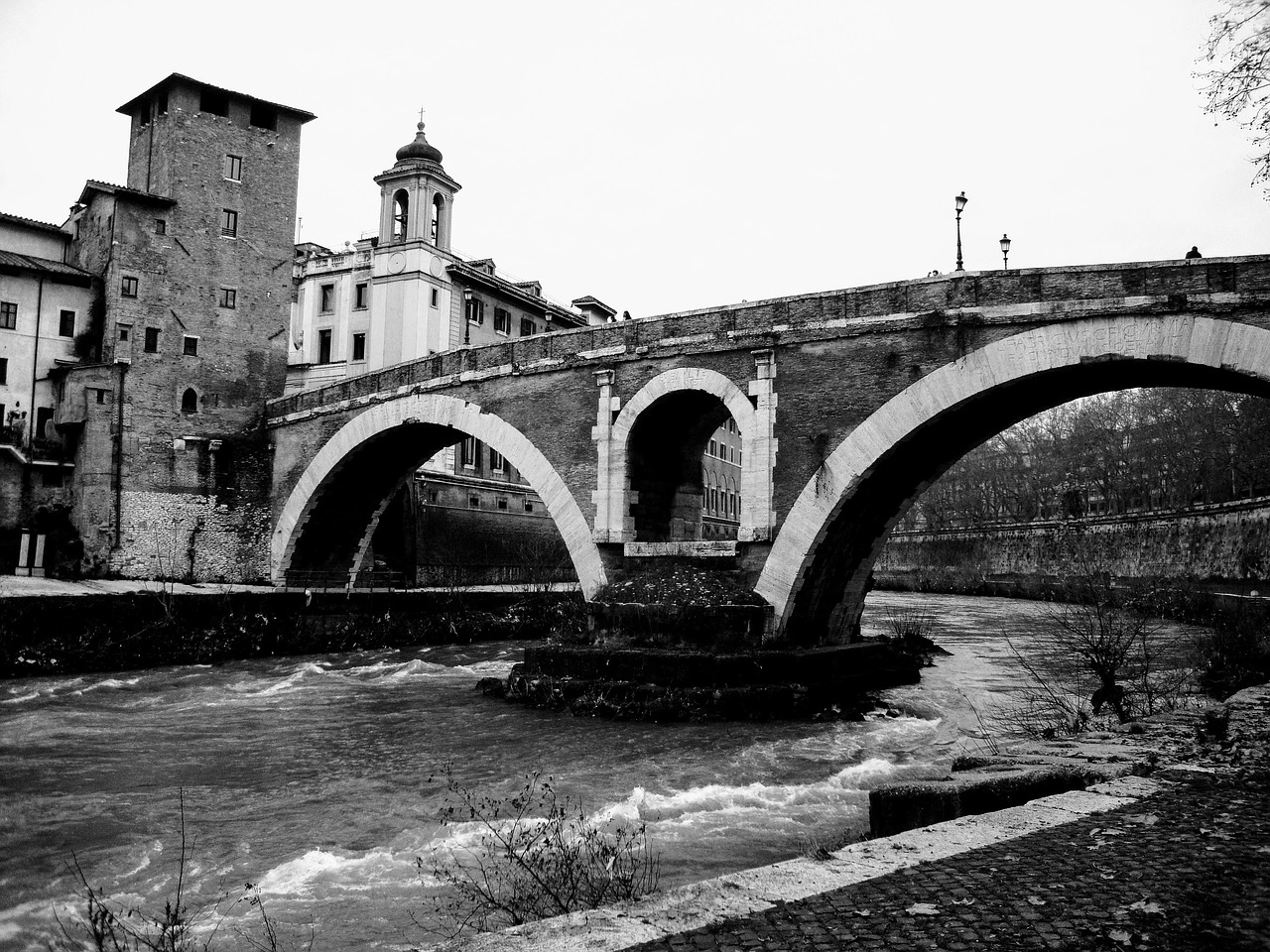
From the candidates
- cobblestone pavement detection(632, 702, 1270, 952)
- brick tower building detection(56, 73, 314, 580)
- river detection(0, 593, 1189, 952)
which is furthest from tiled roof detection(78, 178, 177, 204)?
cobblestone pavement detection(632, 702, 1270, 952)

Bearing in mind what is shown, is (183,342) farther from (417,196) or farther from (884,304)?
(884,304)

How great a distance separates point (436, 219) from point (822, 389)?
2600 centimetres

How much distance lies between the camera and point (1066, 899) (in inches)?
127

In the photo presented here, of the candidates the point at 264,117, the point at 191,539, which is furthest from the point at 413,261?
the point at 191,539

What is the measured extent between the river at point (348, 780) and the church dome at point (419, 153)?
24556 mm

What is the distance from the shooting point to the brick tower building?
25328 mm

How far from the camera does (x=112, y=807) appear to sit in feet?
26.9

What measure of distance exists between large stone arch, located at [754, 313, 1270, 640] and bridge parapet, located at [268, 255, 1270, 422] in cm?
38

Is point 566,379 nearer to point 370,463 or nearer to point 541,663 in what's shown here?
point 541,663

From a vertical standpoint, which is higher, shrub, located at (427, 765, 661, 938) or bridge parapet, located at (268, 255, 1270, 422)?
bridge parapet, located at (268, 255, 1270, 422)

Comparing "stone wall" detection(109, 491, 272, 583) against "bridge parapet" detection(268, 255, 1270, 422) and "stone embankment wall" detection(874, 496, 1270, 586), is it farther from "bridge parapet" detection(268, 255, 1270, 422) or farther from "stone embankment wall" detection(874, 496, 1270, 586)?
"stone embankment wall" detection(874, 496, 1270, 586)

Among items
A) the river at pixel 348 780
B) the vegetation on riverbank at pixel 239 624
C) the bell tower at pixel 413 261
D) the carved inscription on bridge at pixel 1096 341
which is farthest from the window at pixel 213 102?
the carved inscription on bridge at pixel 1096 341

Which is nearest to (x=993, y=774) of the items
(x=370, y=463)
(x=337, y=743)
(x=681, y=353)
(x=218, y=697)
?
(x=337, y=743)

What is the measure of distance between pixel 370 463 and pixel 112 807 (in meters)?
16.3
